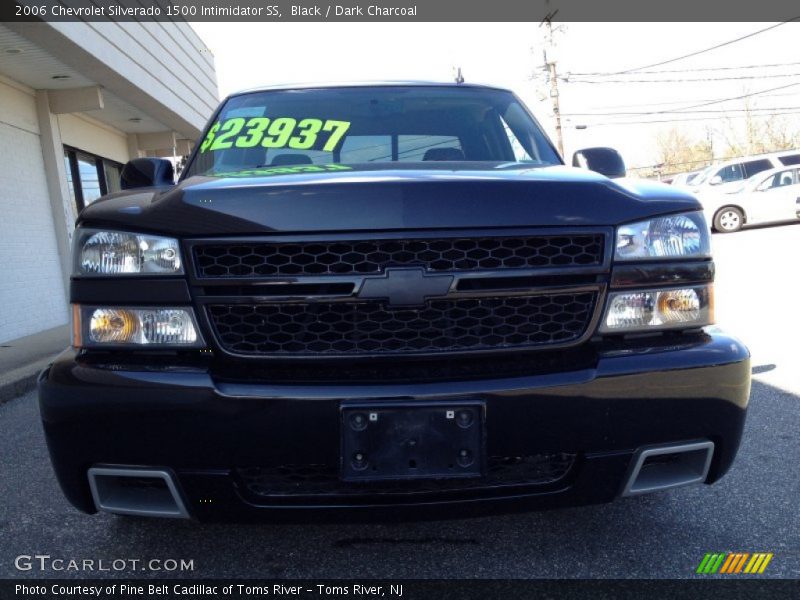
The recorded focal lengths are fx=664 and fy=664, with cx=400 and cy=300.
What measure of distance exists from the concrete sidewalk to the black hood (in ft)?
12.6

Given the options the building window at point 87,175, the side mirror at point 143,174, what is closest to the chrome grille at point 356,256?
the side mirror at point 143,174

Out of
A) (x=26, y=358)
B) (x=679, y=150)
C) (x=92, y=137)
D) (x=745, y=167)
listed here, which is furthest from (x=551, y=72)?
(x=679, y=150)

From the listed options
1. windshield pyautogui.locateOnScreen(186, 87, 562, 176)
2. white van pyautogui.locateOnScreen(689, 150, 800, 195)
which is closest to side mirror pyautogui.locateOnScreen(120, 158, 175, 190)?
windshield pyautogui.locateOnScreen(186, 87, 562, 176)

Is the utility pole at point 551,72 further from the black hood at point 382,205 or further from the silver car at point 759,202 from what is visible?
the black hood at point 382,205

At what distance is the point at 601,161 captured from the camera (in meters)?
3.01

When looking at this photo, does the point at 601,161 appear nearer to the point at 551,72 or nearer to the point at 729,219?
the point at 729,219

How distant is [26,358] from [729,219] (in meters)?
16.4

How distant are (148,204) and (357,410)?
882mm

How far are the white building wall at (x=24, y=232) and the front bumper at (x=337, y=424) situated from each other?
7102mm

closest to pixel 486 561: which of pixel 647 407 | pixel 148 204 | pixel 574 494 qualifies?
pixel 574 494

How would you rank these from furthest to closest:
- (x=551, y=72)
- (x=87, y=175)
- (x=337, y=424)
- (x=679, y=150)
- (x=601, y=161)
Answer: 1. (x=679, y=150)
2. (x=551, y=72)
3. (x=87, y=175)
4. (x=601, y=161)
5. (x=337, y=424)

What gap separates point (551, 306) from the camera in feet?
6.29

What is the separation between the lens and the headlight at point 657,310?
1.93 m

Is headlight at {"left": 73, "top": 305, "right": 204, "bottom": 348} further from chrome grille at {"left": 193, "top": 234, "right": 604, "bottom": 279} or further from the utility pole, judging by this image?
the utility pole
